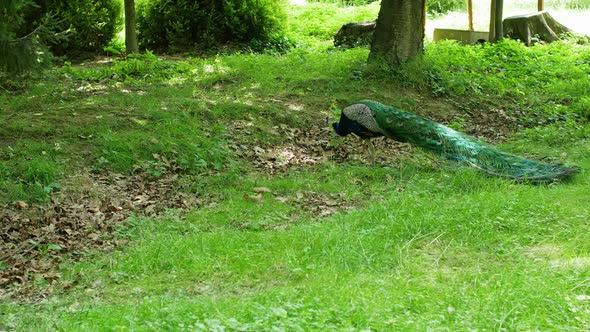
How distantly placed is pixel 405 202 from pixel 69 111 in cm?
506

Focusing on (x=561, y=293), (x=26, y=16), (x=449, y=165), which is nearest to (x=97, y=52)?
(x=26, y=16)

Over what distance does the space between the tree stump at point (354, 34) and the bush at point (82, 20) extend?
5.38 meters

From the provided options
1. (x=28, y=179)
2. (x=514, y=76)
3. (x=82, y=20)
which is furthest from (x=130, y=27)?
(x=514, y=76)

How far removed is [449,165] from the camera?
355 inches

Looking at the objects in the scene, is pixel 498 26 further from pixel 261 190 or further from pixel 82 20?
pixel 261 190

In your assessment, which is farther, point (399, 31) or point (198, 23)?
point (198, 23)

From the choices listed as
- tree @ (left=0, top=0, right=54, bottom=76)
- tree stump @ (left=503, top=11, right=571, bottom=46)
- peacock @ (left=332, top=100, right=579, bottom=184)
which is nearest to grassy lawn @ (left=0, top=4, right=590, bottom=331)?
peacock @ (left=332, top=100, right=579, bottom=184)

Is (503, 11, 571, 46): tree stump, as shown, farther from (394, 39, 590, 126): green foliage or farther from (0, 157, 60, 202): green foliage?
(0, 157, 60, 202): green foliage

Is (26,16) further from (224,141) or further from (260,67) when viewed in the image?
(224,141)

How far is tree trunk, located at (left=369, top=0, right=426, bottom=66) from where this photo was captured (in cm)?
1338

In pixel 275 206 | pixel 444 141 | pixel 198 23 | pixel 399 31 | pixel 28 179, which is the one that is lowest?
pixel 275 206

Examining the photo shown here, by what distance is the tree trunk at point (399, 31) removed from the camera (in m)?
13.4

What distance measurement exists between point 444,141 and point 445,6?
17459mm

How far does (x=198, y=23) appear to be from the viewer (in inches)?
671
